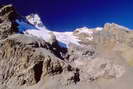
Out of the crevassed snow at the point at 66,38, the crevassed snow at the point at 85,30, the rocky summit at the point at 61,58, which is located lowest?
the rocky summit at the point at 61,58

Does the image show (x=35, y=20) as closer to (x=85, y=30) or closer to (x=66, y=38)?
(x=66, y=38)

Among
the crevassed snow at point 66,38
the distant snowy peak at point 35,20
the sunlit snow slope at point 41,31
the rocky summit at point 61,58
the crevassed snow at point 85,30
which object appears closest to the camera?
the rocky summit at point 61,58

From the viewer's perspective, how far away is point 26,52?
326ft

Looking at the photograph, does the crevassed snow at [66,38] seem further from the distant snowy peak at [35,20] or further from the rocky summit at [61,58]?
the distant snowy peak at [35,20]

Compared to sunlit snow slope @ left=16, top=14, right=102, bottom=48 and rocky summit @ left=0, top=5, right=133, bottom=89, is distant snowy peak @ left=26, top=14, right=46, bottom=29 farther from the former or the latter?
rocky summit @ left=0, top=5, right=133, bottom=89

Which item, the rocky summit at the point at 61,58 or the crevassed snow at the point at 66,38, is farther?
the crevassed snow at the point at 66,38

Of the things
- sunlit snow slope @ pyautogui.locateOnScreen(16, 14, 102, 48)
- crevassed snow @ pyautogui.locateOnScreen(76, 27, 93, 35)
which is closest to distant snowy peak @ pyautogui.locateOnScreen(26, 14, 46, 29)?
sunlit snow slope @ pyautogui.locateOnScreen(16, 14, 102, 48)

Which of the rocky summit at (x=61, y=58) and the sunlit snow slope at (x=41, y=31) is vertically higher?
the sunlit snow slope at (x=41, y=31)

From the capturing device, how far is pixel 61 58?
422 feet

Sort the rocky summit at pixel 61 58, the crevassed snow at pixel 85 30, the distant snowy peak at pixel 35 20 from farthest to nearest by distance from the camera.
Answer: the crevassed snow at pixel 85 30, the distant snowy peak at pixel 35 20, the rocky summit at pixel 61 58

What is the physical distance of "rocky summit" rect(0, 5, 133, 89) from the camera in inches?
3652

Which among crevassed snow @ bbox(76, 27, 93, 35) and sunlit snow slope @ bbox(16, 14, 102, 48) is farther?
crevassed snow @ bbox(76, 27, 93, 35)

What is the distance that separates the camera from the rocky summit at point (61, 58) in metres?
92.8

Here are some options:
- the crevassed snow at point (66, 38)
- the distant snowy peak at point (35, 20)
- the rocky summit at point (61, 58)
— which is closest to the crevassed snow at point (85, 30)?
the rocky summit at point (61, 58)
